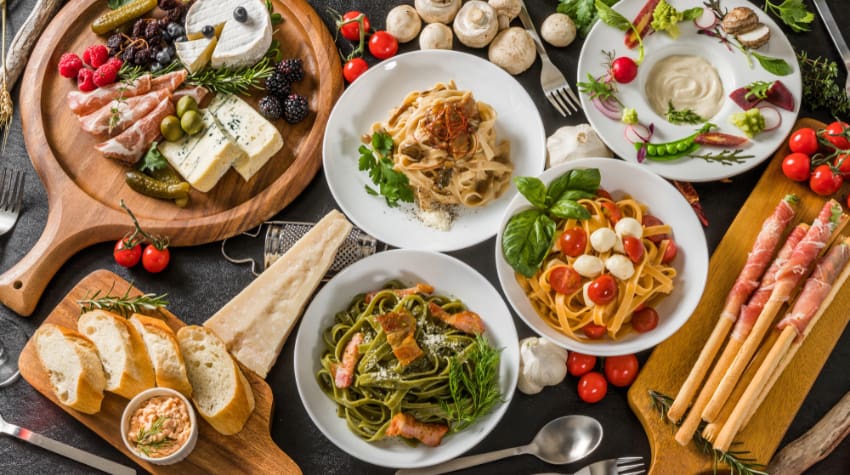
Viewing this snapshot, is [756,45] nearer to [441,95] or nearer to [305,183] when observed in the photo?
[441,95]

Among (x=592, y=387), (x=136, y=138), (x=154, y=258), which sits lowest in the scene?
(x=592, y=387)

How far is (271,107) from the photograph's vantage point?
197 inches

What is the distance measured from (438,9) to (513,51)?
0.62 metres

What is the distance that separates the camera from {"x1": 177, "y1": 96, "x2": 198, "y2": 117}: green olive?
503cm

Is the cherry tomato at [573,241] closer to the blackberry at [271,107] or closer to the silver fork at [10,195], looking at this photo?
the blackberry at [271,107]

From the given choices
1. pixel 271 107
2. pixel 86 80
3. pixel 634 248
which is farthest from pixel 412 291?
pixel 86 80

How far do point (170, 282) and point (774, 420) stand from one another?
3.99 metres

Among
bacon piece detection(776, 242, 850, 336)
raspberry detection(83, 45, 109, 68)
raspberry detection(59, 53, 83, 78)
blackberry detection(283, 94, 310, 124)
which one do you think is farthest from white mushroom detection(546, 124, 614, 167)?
raspberry detection(59, 53, 83, 78)

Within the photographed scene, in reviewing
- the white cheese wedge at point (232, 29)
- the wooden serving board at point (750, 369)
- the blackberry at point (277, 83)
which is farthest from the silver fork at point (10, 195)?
the wooden serving board at point (750, 369)

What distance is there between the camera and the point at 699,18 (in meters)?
5.01

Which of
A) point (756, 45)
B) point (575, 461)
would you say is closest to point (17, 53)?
point (575, 461)

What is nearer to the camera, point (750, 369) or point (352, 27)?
point (750, 369)

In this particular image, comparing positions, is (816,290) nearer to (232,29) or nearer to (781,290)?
(781,290)

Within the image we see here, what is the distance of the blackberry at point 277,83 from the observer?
5.04 metres
